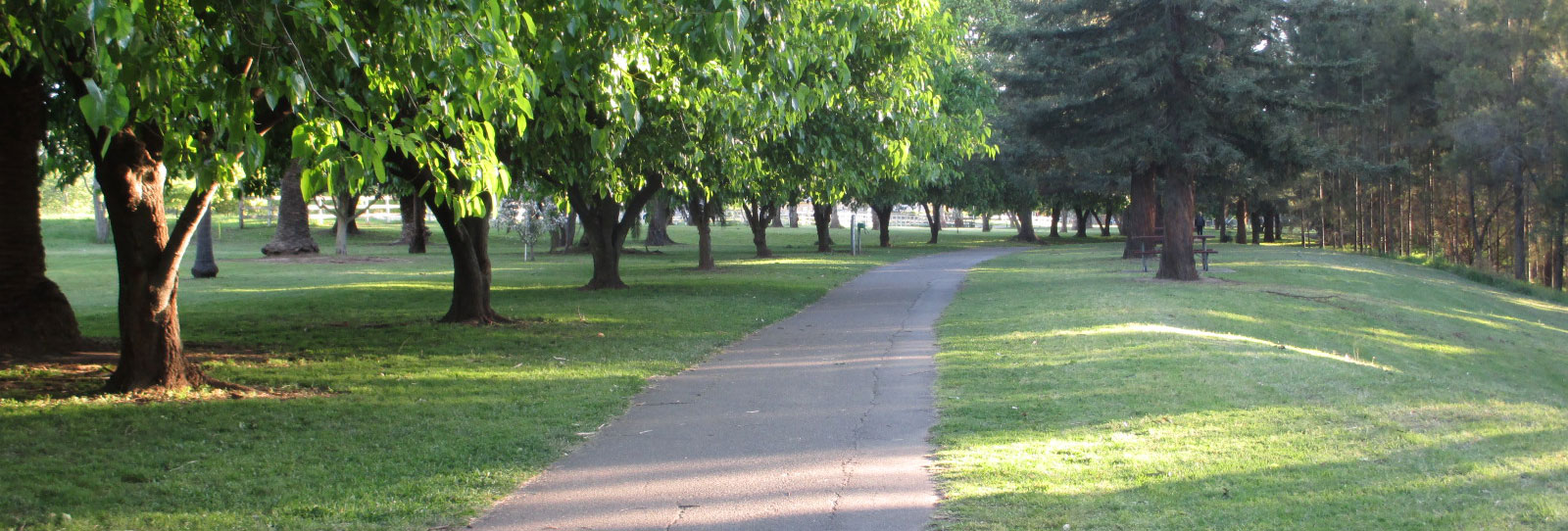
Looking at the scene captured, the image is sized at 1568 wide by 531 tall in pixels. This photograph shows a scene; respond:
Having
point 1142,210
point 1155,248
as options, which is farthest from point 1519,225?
point 1155,248

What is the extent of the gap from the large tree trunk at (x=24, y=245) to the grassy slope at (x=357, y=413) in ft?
5.77

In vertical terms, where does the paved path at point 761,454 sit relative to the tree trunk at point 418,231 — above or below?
below

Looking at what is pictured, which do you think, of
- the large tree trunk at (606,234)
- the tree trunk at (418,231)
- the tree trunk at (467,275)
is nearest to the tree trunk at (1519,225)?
the large tree trunk at (606,234)

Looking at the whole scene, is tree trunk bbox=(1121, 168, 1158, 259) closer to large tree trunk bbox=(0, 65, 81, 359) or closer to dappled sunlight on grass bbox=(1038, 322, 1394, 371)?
dappled sunlight on grass bbox=(1038, 322, 1394, 371)

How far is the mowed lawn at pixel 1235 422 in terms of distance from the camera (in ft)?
18.4

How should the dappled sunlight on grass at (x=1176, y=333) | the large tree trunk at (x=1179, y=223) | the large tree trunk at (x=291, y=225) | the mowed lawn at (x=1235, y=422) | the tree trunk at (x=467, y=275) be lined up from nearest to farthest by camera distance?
the mowed lawn at (x=1235, y=422), the dappled sunlight on grass at (x=1176, y=333), the tree trunk at (x=467, y=275), the large tree trunk at (x=1179, y=223), the large tree trunk at (x=291, y=225)

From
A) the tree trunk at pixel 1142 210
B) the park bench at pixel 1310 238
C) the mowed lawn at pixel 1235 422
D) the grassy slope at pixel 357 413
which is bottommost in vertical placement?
the park bench at pixel 1310 238

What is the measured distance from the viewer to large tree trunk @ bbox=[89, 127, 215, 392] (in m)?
8.95

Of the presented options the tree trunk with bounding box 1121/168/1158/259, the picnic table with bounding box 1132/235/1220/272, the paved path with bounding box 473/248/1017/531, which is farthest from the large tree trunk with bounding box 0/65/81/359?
the tree trunk with bounding box 1121/168/1158/259

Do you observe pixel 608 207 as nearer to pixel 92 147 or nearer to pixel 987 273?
pixel 987 273

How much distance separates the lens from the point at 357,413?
8.43m

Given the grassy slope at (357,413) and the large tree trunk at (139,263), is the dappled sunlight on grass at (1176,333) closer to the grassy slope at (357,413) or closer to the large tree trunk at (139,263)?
the grassy slope at (357,413)

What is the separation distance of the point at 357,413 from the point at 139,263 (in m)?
2.45

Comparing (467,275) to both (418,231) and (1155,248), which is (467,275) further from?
(418,231)
